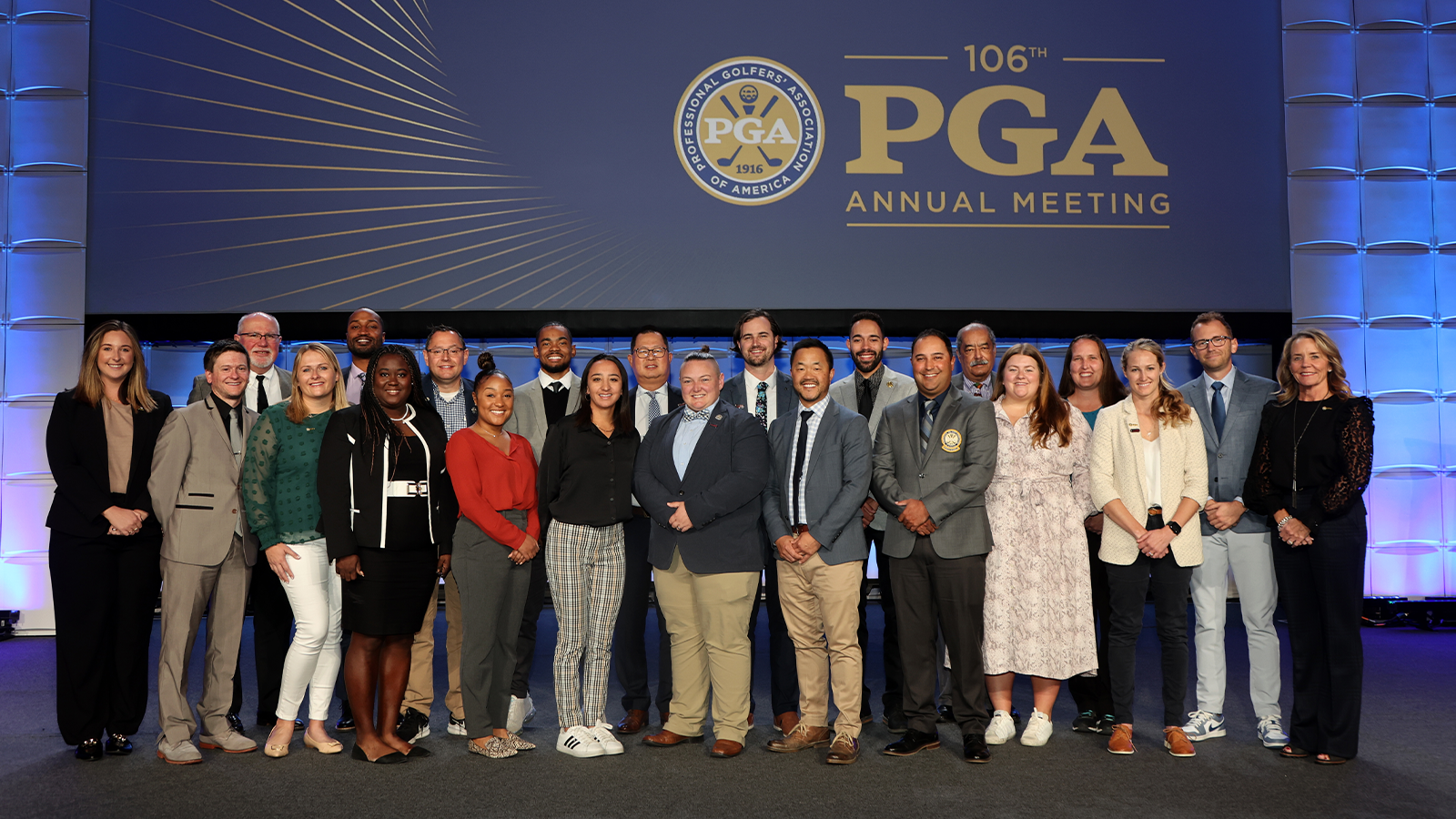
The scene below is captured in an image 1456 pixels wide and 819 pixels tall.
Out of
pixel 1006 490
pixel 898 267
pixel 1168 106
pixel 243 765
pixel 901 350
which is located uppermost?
pixel 1168 106

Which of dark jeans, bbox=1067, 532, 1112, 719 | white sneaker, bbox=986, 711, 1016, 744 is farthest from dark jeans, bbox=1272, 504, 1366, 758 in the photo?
white sneaker, bbox=986, 711, 1016, 744

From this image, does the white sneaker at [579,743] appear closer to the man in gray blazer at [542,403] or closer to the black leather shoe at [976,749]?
the man in gray blazer at [542,403]

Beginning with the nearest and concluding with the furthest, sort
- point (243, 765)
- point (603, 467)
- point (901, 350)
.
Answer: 1. point (243, 765)
2. point (603, 467)
3. point (901, 350)

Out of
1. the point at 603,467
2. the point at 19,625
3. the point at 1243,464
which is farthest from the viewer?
the point at 19,625

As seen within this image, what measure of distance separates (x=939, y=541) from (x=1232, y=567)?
1349 millimetres

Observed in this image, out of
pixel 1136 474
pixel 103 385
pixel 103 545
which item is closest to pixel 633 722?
pixel 103 545

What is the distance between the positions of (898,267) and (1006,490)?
3002 millimetres

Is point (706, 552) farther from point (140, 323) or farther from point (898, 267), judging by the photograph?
point (140, 323)

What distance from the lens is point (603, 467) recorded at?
12.3 feet

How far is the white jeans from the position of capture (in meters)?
3.62

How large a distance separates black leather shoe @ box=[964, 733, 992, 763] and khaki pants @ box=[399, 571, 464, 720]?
82.0 inches

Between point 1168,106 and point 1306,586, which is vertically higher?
point 1168,106

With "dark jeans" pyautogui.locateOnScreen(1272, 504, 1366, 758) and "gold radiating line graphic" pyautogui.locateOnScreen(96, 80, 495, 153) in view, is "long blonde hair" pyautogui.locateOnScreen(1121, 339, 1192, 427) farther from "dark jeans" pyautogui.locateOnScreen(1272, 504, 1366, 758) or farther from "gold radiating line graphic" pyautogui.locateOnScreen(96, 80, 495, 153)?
"gold radiating line graphic" pyautogui.locateOnScreen(96, 80, 495, 153)

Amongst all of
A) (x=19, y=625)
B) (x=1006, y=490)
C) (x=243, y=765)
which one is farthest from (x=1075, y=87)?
(x=19, y=625)
